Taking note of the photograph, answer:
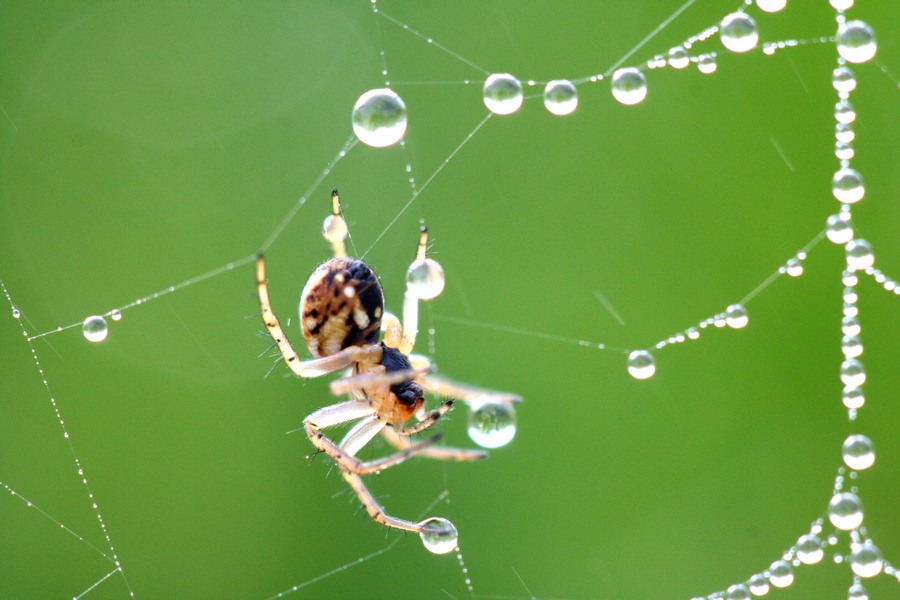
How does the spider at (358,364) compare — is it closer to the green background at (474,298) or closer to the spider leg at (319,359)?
the spider leg at (319,359)

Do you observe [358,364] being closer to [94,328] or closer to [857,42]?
[94,328]

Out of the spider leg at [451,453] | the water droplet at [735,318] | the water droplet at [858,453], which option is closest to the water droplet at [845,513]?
the water droplet at [858,453]

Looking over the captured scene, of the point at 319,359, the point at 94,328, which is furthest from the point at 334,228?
the point at 94,328

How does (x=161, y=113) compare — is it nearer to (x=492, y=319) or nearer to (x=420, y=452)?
(x=492, y=319)

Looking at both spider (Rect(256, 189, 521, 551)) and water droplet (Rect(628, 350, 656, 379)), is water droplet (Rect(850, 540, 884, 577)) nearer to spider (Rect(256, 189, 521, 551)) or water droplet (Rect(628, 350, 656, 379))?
water droplet (Rect(628, 350, 656, 379))

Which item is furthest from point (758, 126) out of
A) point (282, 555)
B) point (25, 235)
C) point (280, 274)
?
point (25, 235)
